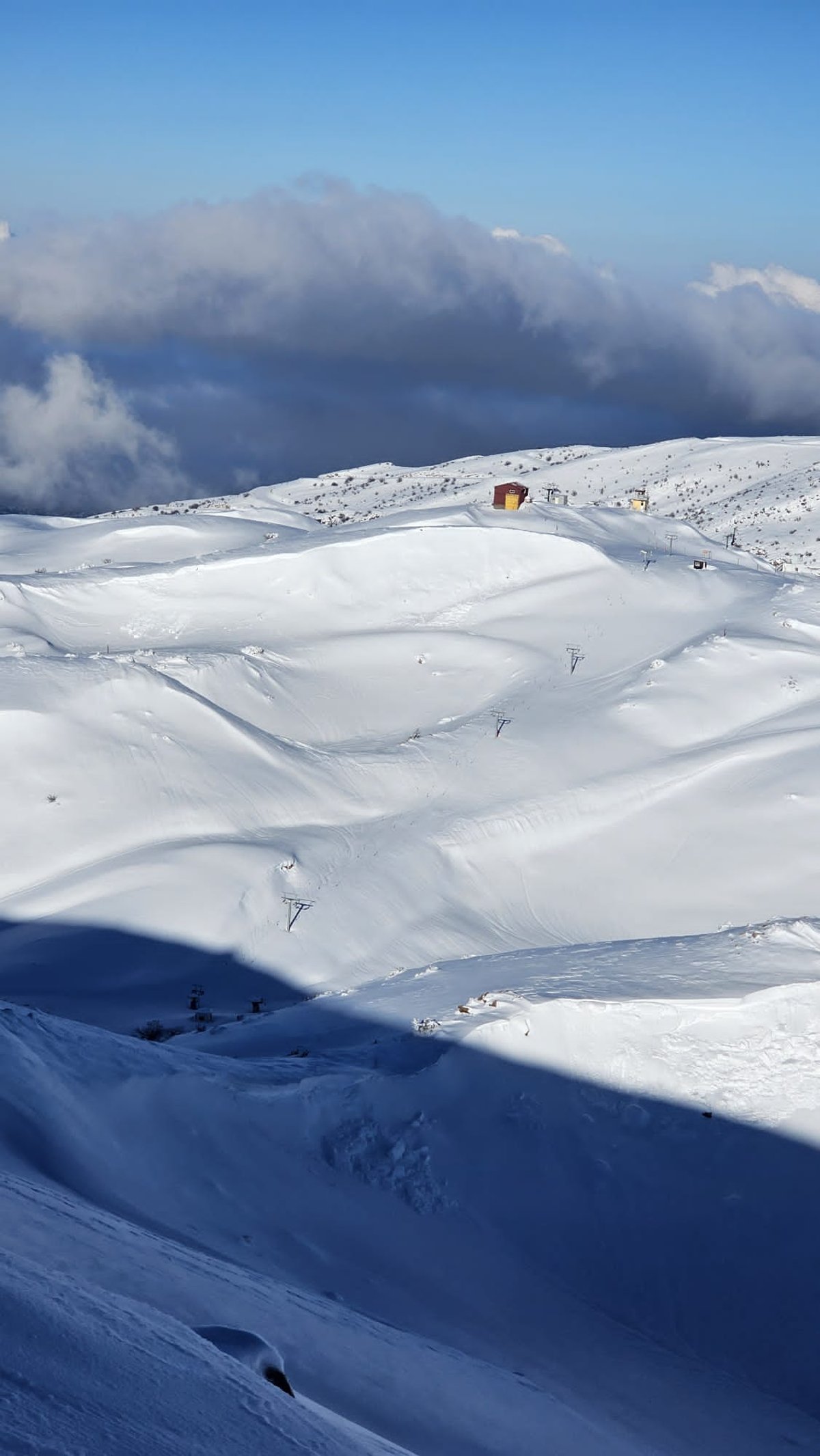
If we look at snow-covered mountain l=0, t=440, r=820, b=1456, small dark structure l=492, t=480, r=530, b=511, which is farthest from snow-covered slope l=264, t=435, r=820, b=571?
snow-covered mountain l=0, t=440, r=820, b=1456

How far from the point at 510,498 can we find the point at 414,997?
131 feet

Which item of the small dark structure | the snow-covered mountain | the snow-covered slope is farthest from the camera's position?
the snow-covered slope

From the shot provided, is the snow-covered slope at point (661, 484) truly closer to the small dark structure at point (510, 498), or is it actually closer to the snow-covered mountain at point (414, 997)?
the small dark structure at point (510, 498)

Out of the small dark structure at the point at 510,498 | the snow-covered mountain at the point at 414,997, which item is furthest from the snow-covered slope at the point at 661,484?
the snow-covered mountain at the point at 414,997

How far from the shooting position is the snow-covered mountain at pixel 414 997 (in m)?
9.30

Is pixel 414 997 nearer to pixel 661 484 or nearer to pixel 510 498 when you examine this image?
pixel 510 498

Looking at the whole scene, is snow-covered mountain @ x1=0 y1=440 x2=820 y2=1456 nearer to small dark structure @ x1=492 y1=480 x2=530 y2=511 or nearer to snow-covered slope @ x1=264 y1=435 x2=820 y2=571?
small dark structure @ x1=492 y1=480 x2=530 y2=511

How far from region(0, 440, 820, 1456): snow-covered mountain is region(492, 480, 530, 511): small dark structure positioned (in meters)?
4.66

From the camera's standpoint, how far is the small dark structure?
2234 inches

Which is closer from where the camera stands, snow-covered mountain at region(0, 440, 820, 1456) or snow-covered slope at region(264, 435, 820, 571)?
snow-covered mountain at region(0, 440, 820, 1456)

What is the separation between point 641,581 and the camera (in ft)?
151

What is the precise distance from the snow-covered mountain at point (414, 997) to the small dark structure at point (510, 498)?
15.3ft

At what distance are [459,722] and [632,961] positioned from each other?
1794 cm

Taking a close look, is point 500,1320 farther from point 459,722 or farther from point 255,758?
point 459,722
